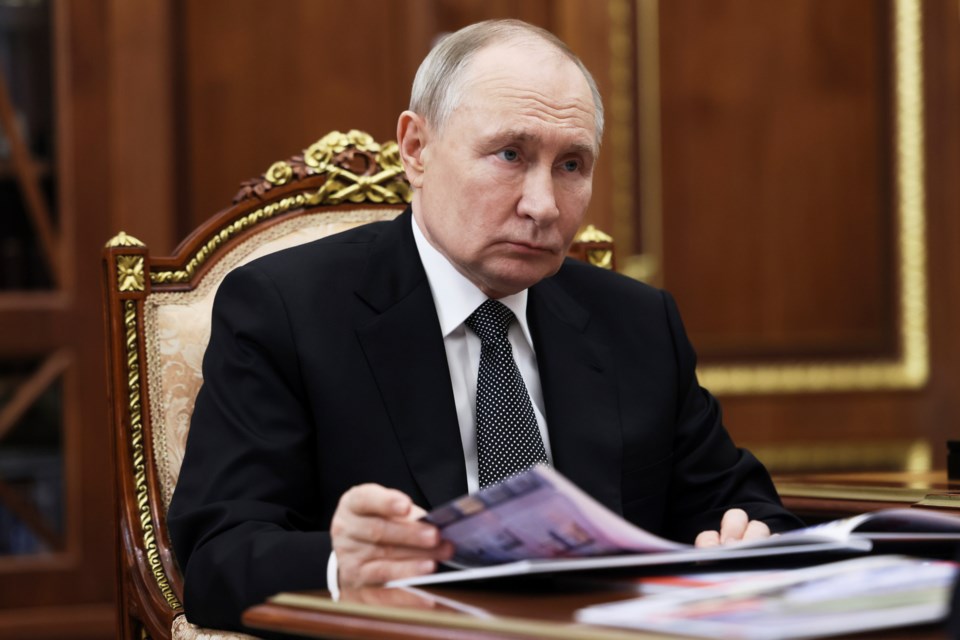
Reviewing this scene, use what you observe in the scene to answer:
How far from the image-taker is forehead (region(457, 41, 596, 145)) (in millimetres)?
1583

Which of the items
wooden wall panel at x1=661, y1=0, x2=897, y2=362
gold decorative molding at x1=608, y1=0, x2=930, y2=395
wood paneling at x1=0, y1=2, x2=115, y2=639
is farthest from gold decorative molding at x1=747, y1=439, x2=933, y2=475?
wood paneling at x1=0, y1=2, x2=115, y2=639

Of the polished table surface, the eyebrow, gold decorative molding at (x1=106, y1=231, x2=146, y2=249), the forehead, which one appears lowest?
the polished table surface

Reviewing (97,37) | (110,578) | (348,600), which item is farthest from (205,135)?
(348,600)

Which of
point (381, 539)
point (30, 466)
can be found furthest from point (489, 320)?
point (30, 466)

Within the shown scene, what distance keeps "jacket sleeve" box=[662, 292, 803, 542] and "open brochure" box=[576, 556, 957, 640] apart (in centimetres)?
74

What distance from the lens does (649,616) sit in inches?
35.5

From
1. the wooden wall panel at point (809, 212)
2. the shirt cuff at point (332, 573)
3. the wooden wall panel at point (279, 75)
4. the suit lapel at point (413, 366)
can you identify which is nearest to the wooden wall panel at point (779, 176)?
the wooden wall panel at point (809, 212)

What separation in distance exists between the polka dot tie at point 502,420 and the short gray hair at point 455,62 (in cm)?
31

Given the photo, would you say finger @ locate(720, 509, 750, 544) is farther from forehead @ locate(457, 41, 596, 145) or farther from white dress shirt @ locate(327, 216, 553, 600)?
forehead @ locate(457, 41, 596, 145)

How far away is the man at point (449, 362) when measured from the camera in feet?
5.00

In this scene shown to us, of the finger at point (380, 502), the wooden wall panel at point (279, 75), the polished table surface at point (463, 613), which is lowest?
the polished table surface at point (463, 613)

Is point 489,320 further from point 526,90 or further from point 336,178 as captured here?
point 336,178

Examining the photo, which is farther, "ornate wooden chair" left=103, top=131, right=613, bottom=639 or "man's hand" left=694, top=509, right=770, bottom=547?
"ornate wooden chair" left=103, top=131, right=613, bottom=639

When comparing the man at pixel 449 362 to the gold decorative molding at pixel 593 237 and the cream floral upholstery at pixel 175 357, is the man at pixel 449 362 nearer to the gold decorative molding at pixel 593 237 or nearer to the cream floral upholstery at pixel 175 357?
the cream floral upholstery at pixel 175 357
